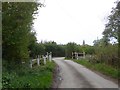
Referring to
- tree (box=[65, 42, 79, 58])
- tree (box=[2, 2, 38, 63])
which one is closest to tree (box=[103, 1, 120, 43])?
tree (box=[2, 2, 38, 63])

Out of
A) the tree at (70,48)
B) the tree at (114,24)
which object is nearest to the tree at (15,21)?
the tree at (114,24)

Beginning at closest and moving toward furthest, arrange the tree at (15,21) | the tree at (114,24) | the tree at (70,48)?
the tree at (15,21)
the tree at (114,24)
the tree at (70,48)

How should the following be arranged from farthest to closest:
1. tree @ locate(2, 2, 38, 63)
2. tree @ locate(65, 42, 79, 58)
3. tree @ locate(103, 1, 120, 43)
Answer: tree @ locate(65, 42, 79, 58)
tree @ locate(103, 1, 120, 43)
tree @ locate(2, 2, 38, 63)

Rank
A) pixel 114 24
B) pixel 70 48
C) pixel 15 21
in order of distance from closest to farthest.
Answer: pixel 15 21
pixel 114 24
pixel 70 48

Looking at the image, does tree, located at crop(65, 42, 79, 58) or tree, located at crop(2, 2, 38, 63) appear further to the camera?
tree, located at crop(65, 42, 79, 58)

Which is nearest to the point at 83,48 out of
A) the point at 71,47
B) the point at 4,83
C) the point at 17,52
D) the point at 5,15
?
the point at 71,47

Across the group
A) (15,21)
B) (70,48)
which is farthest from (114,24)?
(70,48)

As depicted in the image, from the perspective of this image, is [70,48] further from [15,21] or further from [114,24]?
[15,21]

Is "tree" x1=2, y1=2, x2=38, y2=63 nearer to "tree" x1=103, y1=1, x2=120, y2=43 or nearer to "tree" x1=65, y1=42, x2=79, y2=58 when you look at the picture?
"tree" x1=103, y1=1, x2=120, y2=43

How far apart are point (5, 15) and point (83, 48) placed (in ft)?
149

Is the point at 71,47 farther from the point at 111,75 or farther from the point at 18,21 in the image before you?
the point at 18,21

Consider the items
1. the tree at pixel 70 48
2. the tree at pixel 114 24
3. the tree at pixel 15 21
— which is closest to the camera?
the tree at pixel 15 21

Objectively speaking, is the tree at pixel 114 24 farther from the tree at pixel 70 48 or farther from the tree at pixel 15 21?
the tree at pixel 70 48

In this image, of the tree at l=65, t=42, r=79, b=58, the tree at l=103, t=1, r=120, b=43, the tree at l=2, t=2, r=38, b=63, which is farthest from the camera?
the tree at l=65, t=42, r=79, b=58
